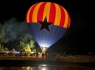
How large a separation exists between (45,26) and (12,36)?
39313 millimetres

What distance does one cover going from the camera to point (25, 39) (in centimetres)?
6297

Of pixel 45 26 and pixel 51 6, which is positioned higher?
pixel 51 6

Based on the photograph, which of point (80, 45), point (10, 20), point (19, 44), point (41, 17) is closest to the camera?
point (41, 17)

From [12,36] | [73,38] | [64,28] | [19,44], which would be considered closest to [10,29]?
[12,36]

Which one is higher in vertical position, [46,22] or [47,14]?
[47,14]

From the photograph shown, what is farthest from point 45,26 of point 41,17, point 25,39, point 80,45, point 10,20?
point 10,20

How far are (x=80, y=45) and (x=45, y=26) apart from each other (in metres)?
36.2

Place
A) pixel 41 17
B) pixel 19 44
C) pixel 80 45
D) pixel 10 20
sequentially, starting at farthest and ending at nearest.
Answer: pixel 10 20, pixel 80 45, pixel 19 44, pixel 41 17

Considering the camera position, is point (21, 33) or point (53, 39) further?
point (21, 33)

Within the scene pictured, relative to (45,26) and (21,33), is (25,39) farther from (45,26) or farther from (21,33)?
(45,26)

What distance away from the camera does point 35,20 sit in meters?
34.8

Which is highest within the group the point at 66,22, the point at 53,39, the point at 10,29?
the point at 10,29

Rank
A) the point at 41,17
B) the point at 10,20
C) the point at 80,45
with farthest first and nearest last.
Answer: the point at 10,20, the point at 80,45, the point at 41,17

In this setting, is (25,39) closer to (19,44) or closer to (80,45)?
(19,44)
